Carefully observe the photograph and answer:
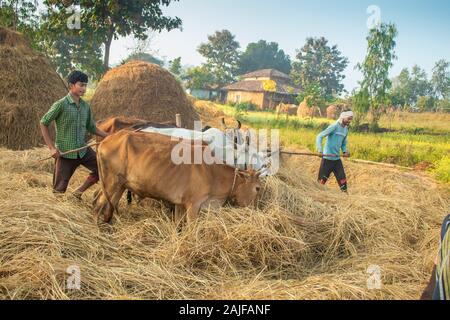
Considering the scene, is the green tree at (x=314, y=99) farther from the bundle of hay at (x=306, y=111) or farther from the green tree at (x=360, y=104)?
the green tree at (x=360, y=104)

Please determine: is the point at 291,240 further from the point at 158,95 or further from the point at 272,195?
the point at 158,95

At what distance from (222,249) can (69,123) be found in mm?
2180

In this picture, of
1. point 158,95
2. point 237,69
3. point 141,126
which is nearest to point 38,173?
point 141,126

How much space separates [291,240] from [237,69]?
191 feet

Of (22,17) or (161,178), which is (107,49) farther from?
(161,178)

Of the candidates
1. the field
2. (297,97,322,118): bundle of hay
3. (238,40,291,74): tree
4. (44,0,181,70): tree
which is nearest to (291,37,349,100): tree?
(238,40,291,74): tree

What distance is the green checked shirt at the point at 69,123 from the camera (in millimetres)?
4484

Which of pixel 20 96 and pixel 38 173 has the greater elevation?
pixel 20 96

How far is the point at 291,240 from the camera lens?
399cm

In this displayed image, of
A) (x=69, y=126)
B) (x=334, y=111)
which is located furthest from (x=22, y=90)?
(x=334, y=111)

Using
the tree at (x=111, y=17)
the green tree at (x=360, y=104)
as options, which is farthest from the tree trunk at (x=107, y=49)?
the green tree at (x=360, y=104)

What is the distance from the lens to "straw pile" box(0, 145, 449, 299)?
10.2 feet

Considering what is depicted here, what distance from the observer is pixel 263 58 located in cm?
6538
